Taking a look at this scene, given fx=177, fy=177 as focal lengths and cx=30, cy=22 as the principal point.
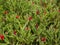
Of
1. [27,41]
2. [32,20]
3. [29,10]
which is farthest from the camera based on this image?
[29,10]

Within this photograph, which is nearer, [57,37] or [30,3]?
[57,37]

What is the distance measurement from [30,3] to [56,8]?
470mm

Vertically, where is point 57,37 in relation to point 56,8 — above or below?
below

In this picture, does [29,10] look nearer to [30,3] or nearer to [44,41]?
[30,3]

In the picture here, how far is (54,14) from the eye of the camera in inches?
117

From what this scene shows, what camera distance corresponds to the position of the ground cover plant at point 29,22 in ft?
8.59

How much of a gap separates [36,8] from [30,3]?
15cm

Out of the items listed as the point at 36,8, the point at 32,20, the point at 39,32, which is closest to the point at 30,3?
the point at 36,8

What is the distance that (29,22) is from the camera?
112 inches

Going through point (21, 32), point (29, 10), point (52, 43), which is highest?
point (29, 10)

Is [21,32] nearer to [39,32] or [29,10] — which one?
[39,32]

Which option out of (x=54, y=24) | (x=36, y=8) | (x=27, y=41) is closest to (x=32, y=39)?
(x=27, y=41)

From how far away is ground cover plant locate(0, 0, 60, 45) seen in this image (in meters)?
2.62

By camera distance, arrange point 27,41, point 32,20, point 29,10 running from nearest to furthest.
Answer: point 27,41
point 32,20
point 29,10
